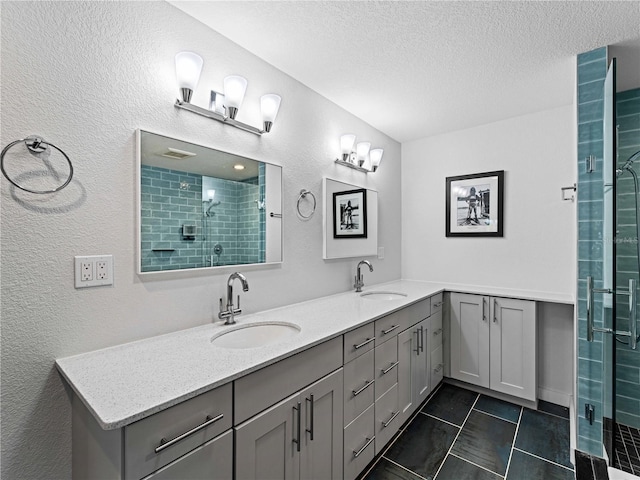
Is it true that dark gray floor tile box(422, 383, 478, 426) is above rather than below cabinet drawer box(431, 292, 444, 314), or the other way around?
below

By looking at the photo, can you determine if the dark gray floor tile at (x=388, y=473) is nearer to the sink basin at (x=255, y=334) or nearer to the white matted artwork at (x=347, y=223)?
the sink basin at (x=255, y=334)

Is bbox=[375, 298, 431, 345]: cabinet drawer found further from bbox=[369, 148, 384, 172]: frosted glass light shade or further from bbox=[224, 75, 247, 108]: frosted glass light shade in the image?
bbox=[224, 75, 247, 108]: frosted glass light shade

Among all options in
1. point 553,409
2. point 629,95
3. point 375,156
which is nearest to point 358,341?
point 375,156

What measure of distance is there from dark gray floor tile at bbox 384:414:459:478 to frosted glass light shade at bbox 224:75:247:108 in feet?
7.32

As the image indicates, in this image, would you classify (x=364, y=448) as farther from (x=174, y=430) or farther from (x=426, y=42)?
(x=426, y=42)

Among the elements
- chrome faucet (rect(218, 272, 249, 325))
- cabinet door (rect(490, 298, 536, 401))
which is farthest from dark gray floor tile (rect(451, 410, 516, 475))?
chrome faucet (rect(218, 272, 249, 325))

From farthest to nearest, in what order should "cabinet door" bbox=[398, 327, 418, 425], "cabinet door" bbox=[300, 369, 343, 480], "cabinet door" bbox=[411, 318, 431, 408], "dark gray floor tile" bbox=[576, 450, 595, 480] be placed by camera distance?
1. "cabinet door" bbox=[411, 318, 431, 408]
2. "cabinet door" bbox=[398, 327, 418, 425]
3. "dark gray floor tile" bbox=[576, 450, 595, 480]
4. "cabinet door" bbox=[300, 369, 343, 480]

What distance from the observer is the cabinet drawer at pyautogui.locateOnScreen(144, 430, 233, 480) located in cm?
89

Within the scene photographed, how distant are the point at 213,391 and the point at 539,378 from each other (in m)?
2.81

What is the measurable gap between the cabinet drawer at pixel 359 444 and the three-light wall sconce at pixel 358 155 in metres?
1.79

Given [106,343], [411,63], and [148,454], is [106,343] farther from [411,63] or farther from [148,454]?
[411,63]

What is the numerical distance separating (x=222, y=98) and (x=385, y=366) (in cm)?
181

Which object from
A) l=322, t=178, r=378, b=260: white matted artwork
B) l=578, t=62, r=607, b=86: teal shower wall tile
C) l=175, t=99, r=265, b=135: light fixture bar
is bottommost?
l=322, t=178, r=378, b=260: white matted artwork

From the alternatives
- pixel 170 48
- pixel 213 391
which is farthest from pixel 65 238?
pixel 170 48
